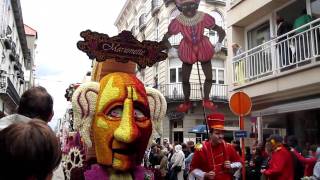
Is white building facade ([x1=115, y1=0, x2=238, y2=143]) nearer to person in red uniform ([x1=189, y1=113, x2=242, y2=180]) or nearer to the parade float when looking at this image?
person in red uniform ([x1=189, y1=113, x2=242, y2=180])

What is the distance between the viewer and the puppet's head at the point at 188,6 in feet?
26.8

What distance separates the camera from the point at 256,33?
13406mm

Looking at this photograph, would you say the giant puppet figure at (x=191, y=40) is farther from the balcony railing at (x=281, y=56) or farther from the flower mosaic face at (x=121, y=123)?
the flower mosaic face at (x=121, y=123)

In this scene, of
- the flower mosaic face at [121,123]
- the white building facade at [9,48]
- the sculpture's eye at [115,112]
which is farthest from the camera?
the white building facade at [9,48]

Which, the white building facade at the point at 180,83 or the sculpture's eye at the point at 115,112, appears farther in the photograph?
the white building facade at the point at 180,83

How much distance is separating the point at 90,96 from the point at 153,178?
1179 millimetres

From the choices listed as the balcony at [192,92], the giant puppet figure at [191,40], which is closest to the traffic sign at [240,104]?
the giant puppet figure at [191,40]

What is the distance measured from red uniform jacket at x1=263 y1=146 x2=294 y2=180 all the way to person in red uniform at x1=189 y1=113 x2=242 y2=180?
854mm

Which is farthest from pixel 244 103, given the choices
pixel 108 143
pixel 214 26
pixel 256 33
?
pixel 256 33

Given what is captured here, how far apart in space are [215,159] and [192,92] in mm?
19624

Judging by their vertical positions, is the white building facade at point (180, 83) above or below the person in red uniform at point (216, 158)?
above

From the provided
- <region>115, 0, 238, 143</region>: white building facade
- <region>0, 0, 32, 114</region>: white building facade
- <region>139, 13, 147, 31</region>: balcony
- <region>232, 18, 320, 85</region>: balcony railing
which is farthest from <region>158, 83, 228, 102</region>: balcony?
<region>232, 18, 320, 85</region>: balcony railing

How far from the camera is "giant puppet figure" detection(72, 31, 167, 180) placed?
4426 mm

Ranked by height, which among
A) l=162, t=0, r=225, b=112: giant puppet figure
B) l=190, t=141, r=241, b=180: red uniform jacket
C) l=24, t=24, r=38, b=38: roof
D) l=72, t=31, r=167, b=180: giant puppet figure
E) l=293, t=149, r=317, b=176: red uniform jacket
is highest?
l=24, t=24, r=38, b=38: roof
